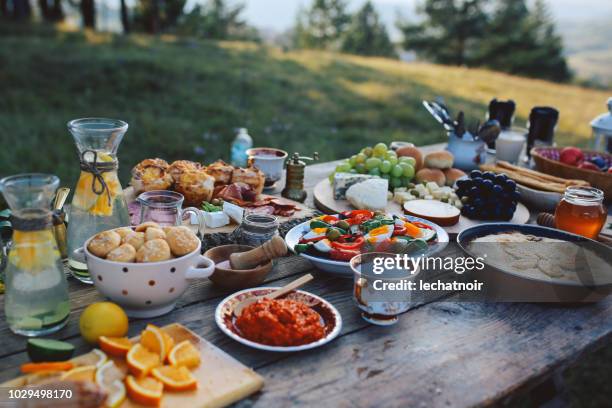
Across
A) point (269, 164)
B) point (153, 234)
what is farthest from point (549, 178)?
point (153, 234)

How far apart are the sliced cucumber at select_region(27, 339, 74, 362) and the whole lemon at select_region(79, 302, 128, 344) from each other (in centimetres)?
10

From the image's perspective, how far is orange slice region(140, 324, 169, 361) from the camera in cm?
142

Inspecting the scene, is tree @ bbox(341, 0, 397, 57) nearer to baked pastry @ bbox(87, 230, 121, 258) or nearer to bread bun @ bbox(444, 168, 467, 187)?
bread bun @ bbox(444, 168, 467, 187)

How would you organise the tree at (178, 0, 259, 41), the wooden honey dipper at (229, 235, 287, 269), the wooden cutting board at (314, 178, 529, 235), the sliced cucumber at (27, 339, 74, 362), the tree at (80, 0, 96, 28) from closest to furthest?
the sliced cucumber at (27, 339, 74, 362)
the wooden honey dipper at (229, 235, 287, 269)
the wooden cutting board at (314, 178, 529, 235)
the tree at (80, 0, 96, 28)
the tree at (178, 0, 259, 41)

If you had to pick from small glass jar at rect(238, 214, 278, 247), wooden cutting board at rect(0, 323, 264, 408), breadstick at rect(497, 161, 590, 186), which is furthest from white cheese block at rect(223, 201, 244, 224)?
breadstick at rect(497, 161, 590, 186)

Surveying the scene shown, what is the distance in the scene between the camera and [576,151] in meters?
3.35

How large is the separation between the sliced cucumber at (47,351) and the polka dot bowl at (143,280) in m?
0.24

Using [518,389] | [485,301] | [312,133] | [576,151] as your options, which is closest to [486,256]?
[485,301]

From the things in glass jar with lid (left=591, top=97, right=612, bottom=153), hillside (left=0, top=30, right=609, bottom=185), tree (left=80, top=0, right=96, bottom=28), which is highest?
tree (left=80, top=0, right=96, bottom=28)

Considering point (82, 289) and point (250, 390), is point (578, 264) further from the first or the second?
point (82, 289)

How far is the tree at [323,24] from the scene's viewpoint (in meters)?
40.5

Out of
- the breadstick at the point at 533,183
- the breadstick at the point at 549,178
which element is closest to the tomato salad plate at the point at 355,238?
the breadstick at the point at 533,183

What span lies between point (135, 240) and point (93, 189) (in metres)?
0.26

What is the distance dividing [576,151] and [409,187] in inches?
42.6
